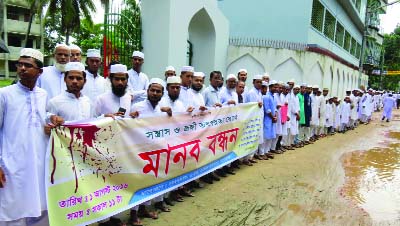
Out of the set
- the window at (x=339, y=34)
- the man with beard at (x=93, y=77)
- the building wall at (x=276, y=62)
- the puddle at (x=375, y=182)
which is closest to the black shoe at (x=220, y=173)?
the puddle at (x=375, y=182)

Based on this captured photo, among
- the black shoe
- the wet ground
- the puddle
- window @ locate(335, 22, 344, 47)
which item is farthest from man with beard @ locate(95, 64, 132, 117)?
window @ locate(335, 22, 344, 47)

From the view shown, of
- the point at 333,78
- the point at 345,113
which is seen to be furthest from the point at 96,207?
the point at 333,78

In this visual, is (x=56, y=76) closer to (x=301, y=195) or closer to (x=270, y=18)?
(x=301, y=195)

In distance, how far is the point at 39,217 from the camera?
10.4 feet

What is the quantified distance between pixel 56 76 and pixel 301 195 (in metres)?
3.93

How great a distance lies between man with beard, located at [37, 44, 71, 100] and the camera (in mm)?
4162

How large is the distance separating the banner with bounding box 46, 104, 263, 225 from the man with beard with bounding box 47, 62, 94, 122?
0.17 metres

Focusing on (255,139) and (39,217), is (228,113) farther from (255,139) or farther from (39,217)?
(39,217)

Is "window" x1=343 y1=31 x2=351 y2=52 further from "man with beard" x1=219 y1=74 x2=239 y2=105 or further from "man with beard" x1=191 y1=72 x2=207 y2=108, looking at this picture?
"man with beard" x1=191 y1=72 x2=207 y2=108

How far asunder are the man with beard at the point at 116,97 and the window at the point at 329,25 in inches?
734

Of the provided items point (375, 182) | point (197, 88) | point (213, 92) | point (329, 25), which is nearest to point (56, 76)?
point (197, 88)

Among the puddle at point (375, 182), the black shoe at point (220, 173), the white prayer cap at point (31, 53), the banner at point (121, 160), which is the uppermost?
the white prayer cap at point (31, 53)

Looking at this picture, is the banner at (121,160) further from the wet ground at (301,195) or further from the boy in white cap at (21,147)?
the wet ground at (301,195)

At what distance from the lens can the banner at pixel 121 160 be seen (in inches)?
123
